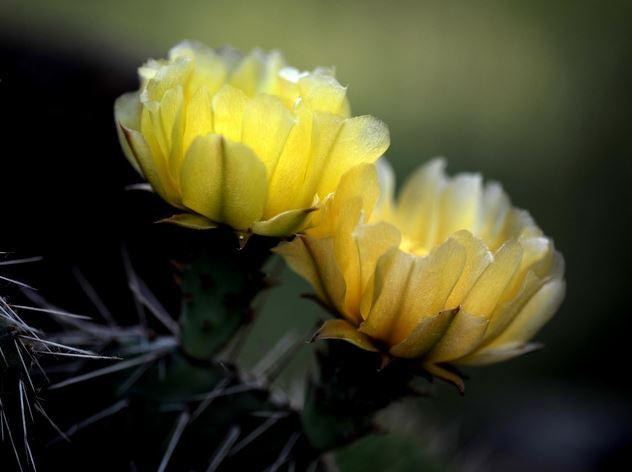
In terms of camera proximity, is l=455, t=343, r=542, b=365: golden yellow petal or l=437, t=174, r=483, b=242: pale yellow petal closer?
l=455, t=343, r=542, b=365: golden yellow petal

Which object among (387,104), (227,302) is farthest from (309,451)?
(387,104)

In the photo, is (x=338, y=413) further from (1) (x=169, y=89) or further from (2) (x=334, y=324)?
(1) (x=169, y=89)

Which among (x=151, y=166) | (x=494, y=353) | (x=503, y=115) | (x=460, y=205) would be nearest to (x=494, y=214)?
(x=460, y=205)

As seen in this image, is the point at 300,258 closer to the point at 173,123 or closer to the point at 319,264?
the point at 319,264

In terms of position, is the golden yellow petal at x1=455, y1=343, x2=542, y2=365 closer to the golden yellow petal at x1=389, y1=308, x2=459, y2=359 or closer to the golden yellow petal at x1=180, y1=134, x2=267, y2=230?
the golden yellow petal at x1=389, y1=308, x2=459, y2=359

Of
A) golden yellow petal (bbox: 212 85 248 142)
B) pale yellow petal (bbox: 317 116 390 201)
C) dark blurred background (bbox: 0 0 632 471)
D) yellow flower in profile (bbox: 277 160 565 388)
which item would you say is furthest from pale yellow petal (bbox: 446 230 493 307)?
dark blurred background (bbox: 0 0 632 471)

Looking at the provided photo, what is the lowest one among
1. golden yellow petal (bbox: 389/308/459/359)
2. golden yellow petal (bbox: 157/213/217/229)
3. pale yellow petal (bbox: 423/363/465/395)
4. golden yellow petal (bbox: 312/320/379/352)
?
pale yellow petal (bbox: 423/363/465/395)
